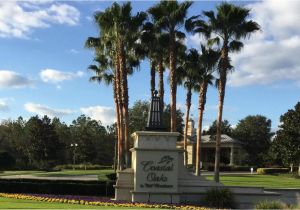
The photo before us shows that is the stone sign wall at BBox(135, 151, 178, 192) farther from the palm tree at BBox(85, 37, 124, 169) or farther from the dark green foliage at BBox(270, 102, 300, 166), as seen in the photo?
the dark green foliage at BBox(270, 102, 300, 166)

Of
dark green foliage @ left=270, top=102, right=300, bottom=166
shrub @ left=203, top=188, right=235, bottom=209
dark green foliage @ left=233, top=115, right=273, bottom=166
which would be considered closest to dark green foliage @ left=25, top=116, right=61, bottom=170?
dark green foliage @ left=233, top=115, right=273, bottom=166

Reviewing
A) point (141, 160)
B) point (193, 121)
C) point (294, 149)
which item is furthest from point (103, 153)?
point (141, 160)

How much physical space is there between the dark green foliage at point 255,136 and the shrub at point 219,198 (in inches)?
2408

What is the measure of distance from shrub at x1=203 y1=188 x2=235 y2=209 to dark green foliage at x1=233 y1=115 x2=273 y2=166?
201 feet

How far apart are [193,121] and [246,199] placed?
62513 millimetres

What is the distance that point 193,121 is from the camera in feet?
279

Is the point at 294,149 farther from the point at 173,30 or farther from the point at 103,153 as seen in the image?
the point at 103,153

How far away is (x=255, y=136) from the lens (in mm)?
95438

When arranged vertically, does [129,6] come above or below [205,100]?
above

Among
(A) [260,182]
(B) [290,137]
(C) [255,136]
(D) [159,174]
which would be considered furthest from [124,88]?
(C) [255,136]

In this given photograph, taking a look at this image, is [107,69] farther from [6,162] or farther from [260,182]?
[6,162]

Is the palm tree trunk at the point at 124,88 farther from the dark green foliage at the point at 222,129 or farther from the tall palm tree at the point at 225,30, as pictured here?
the dark green foliage at the point at 222,129

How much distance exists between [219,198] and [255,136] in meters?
76.0

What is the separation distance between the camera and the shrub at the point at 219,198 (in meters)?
21.3
